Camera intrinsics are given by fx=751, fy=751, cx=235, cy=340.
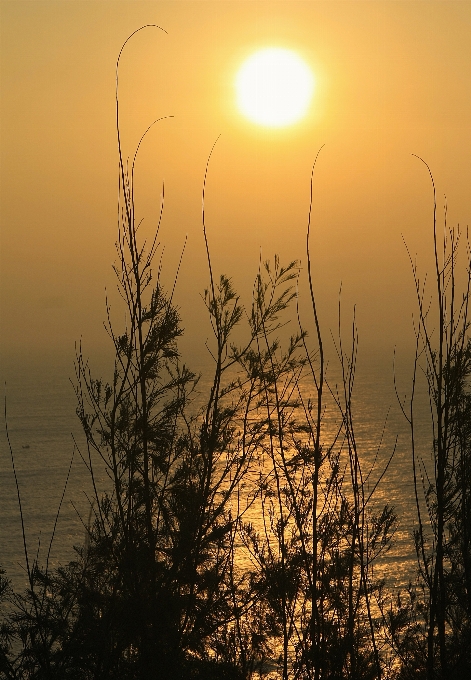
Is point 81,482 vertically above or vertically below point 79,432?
below

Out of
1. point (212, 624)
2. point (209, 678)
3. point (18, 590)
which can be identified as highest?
point (18, 590)

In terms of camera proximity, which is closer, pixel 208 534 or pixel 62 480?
pixel 208 534

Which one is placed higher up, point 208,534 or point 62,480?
point 62,480

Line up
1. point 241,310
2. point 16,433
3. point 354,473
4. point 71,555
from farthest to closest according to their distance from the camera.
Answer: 1. point 16,433
2. point 71,555
3. point 241,310
4. point 354,473

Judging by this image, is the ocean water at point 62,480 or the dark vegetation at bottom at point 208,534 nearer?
the dark vegetation at bottom at point 208,534

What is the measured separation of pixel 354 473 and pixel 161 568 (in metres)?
3.19

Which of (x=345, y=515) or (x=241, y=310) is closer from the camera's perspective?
(x=345, y=515)

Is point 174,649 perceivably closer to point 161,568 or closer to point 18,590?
point 161,568

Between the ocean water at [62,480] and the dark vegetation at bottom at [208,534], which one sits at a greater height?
the ocean water at [62,480]

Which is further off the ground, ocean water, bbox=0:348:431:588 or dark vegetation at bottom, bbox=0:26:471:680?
ocean water, bbox=0:348:431:588

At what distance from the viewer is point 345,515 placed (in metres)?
7.84

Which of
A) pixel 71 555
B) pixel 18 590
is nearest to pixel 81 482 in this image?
pixel 71 555

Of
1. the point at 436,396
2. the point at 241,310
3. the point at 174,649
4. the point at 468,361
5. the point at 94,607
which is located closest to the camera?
the point at 436,396

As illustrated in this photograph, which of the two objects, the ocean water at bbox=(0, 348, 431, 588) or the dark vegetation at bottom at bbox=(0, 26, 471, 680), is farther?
the ocean water at bbox=(0, 348, 431, 588)
